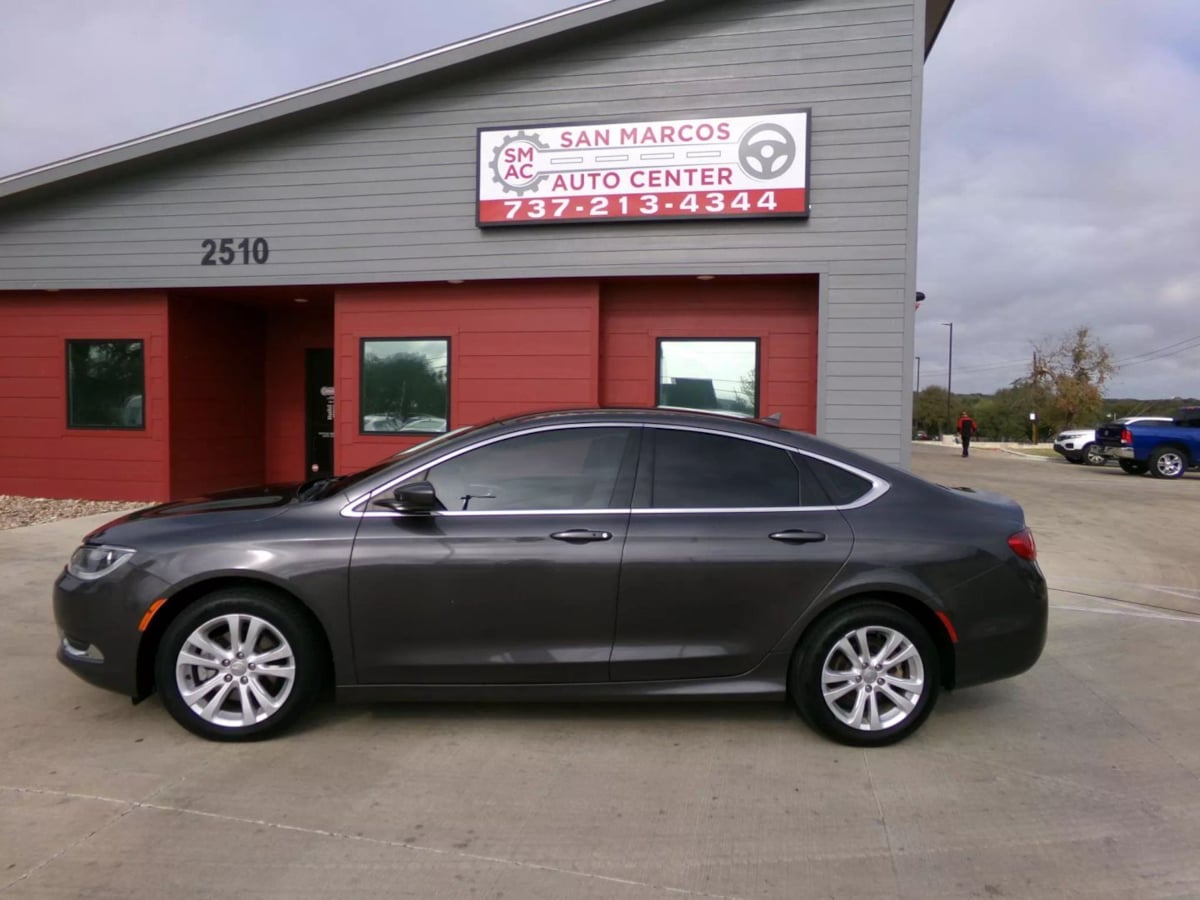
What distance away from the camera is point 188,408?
11.1 metres

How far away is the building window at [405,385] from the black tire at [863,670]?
6.73m

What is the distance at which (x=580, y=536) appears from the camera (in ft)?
12.6

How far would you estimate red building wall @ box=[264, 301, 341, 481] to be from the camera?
12.5m

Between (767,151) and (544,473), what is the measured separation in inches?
239

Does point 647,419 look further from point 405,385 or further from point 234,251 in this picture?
point 234,251

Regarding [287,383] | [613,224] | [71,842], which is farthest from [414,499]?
[287,383]

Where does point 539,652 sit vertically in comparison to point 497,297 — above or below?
below

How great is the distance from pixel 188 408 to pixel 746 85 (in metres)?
8.17

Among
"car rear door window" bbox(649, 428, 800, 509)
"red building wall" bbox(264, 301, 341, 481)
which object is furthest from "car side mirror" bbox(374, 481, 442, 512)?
"red building wall" bbox(264, 301, 341, 481)

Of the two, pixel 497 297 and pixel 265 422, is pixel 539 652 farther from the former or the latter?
pixel 265 422

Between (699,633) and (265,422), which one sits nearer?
(699,633)

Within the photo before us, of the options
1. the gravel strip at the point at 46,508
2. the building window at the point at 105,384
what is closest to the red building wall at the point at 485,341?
the building window at the point at 105,384

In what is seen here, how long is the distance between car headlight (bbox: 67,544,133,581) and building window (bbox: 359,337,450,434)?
6.00 meters

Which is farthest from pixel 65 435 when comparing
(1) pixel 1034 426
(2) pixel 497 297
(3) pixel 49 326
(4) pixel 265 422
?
(1) pixel 1034 426
